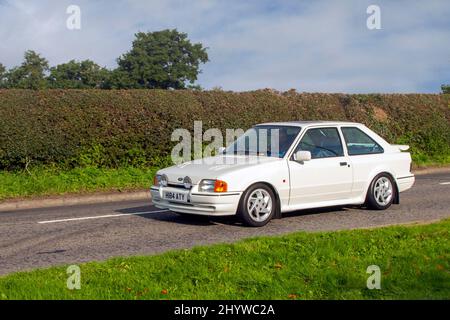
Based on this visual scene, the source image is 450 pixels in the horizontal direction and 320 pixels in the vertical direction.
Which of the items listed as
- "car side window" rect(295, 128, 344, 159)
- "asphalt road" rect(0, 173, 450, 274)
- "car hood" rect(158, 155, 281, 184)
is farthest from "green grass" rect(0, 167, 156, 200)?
"car side window" rect(295, 128, 344, 159)

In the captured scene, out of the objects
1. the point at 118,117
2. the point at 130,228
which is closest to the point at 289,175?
the point at 130,228

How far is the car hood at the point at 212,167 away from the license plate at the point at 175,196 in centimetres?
19

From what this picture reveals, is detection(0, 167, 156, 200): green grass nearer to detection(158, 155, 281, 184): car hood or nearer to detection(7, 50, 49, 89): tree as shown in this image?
detection(158, 155, 281, 184): car hood

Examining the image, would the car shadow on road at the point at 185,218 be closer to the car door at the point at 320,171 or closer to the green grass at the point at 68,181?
the car door at the point at 320,171

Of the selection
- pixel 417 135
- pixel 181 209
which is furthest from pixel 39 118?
pixel 417 135

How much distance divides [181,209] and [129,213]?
7.34 feet

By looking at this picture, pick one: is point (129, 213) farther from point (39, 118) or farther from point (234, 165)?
point (39, 118)

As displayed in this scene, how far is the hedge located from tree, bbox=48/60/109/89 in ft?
88.4

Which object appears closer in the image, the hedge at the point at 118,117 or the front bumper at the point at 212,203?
the front bumper at the point at 212,203

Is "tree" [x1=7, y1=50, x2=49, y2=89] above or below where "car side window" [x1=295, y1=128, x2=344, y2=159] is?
above

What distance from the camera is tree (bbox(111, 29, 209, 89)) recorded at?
4694cm

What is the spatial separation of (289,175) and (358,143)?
1808mm

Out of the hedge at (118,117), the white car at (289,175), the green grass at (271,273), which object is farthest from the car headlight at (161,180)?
the hedge at (118,117)

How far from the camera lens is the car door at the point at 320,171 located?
10.4 m
